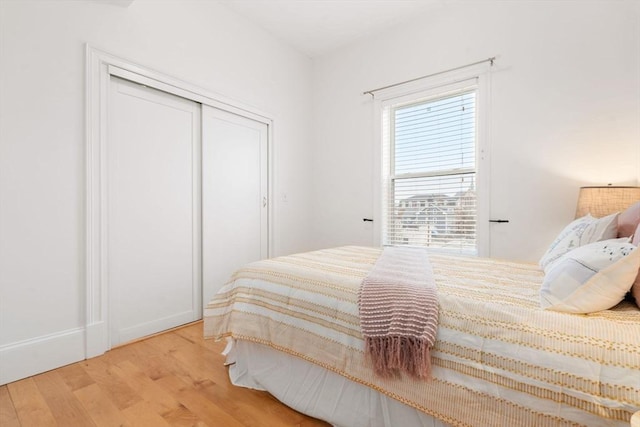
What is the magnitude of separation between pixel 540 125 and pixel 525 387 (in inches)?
93.7

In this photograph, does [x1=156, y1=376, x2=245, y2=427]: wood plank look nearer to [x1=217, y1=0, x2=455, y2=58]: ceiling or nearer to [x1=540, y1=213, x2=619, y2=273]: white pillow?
[x1=540, y1=213, x2=619, y2=273]: white pillow

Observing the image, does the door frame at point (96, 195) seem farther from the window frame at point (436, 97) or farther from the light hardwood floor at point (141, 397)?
the window frame at point (436, 97)

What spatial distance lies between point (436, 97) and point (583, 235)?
1997 millimetres

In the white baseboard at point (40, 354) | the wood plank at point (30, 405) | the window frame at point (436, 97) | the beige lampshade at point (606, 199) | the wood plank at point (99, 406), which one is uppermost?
the window frame at point (436, 97)

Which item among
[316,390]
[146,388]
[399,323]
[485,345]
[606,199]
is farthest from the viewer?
[606,199]

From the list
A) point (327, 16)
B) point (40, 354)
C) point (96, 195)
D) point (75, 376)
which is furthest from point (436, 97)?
point (40, 354)

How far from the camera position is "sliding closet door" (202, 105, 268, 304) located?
2.88m

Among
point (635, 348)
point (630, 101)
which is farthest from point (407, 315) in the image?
point (630, 101)

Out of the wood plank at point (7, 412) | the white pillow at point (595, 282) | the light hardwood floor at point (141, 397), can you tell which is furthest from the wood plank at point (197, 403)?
the white pillow at point (595, 282)

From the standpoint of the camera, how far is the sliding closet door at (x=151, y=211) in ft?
7.47

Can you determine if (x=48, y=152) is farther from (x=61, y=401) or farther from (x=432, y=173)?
(x=432, y=173)

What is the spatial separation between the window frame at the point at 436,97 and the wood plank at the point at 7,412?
2.95 metres

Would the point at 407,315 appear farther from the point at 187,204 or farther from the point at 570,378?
the point at 187,204

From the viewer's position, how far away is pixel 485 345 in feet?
3.31
